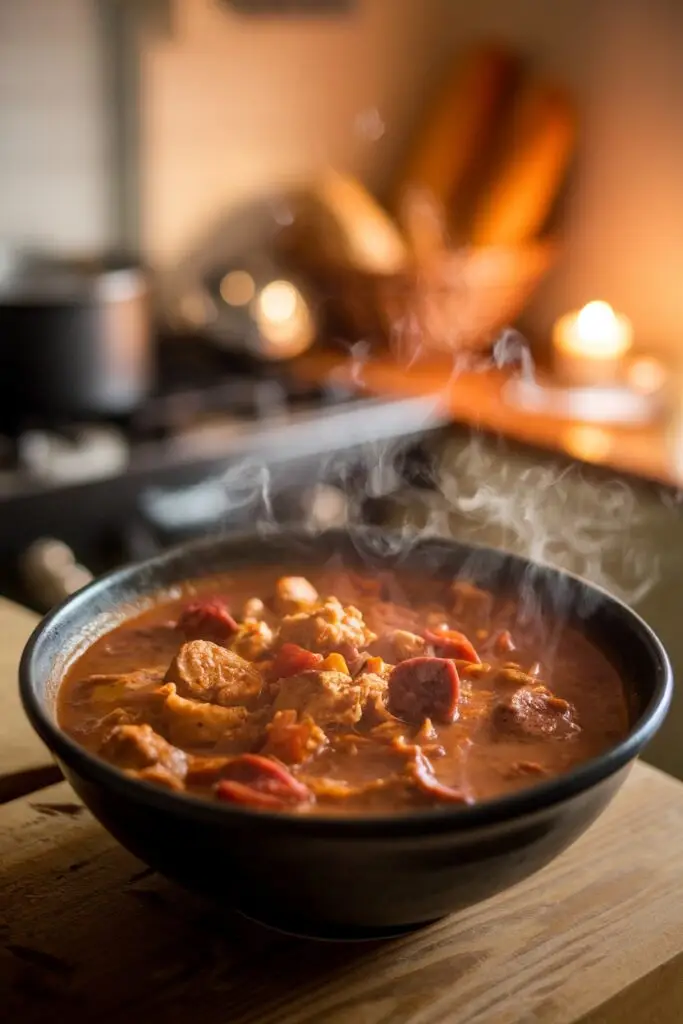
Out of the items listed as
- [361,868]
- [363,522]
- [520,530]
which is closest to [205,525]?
[363,522]

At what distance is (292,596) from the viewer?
1.04 m

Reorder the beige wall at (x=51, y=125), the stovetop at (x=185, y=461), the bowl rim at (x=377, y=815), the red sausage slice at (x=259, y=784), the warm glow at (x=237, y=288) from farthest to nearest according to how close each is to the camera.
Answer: the warm glow at (x=237, y=288)
the beige wall at (x=51, y=125)
the stovetop at (x=185, y=461)
the red sausage slice at (x=259, y=784)
the bowl rim at (x=377, y=815)

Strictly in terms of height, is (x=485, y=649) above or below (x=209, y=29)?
below

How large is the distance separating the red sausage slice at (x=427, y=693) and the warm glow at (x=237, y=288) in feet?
6.55

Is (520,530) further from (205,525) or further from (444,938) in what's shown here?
(444,938)

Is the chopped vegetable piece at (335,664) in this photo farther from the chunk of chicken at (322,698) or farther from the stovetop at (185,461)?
the stovetop at (185,461)

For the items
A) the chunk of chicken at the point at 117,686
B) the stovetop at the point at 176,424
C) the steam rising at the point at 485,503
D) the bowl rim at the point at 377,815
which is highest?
the bowl rim at the point at 377,815

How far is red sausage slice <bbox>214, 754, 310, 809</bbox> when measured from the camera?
740mm

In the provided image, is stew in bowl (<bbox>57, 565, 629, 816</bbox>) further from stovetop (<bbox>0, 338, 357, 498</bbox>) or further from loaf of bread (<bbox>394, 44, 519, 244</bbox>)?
loaf of bread (<bbox>394, 44, 519, 244</bbox>)

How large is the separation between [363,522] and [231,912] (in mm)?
1520

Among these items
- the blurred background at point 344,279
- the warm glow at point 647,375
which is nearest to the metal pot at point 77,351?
the blurred background at point 344,279

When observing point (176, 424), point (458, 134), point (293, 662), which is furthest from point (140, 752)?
point (458, 134)

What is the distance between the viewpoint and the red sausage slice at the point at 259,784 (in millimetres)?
740

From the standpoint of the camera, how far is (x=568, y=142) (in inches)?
110
